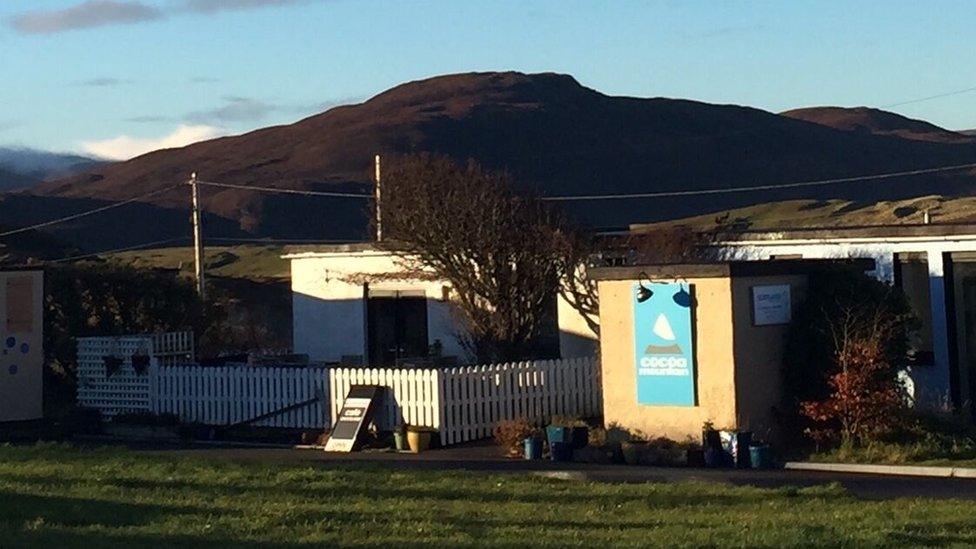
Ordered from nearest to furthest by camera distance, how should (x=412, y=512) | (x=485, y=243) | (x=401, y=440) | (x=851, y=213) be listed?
(x=412, y=512)
(x=401, y=440)
(x=485, y=243)
(x=851, y=213)

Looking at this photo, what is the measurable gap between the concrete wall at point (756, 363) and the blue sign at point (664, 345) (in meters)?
0.66

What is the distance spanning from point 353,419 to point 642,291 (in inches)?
185

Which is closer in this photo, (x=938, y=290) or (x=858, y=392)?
(x=858, y=392)

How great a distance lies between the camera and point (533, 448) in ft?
67.4

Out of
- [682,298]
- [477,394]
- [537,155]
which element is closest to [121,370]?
[477,394]

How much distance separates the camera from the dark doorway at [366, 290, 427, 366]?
100 ft

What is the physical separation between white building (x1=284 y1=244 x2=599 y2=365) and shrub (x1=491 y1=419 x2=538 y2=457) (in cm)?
673

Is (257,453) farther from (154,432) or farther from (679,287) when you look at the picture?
(679,287)

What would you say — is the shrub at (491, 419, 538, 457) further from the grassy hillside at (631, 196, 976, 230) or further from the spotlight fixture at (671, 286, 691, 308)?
the grassy hillside at (631, 196, 976, 230)

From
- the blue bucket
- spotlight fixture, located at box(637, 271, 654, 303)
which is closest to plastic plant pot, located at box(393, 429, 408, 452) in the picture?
spotlight fixture, located at box(637, 271, 654, 303)

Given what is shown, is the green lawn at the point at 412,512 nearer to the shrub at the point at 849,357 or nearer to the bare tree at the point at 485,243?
the shrub at the point at 849,357

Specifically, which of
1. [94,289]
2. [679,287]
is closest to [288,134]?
[94,289]

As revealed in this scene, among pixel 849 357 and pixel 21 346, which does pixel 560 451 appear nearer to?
pixel 849 357

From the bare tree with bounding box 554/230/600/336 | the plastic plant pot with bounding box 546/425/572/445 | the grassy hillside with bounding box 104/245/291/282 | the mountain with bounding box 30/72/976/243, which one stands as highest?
the mountain with bounding box 30/72/976/243
